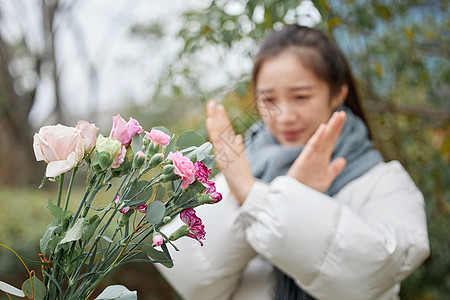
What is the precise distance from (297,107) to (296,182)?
230 millimetres

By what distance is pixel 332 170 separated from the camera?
1.07 meters

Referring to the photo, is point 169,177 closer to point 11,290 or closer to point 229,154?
point 11,290

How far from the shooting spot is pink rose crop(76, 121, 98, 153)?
451 millimetres

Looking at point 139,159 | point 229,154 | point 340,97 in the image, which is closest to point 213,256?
point 229,154

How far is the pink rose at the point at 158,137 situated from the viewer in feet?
1.49

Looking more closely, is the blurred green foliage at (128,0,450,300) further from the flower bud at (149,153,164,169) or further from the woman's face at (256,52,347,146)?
the flower bud at (149,153,164,169)

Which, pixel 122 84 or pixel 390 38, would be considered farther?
pixel 122 84

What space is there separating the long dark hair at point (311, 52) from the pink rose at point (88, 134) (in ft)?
2.55

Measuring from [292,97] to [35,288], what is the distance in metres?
0.79

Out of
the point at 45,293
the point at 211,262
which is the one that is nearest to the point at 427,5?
the point at 211,262

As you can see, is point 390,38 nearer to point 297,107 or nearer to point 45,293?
point 297,107

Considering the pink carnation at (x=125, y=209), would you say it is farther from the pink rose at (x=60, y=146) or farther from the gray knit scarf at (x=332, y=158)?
the gray knit scarf at (x=332, y=158)

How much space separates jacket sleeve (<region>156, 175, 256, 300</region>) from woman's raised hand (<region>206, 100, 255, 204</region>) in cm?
6

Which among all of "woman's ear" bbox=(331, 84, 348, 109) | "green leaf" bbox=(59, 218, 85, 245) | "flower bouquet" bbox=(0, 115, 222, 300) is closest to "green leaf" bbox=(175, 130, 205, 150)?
"flower bouquet" bbox=(0, 115, 222, 300)
